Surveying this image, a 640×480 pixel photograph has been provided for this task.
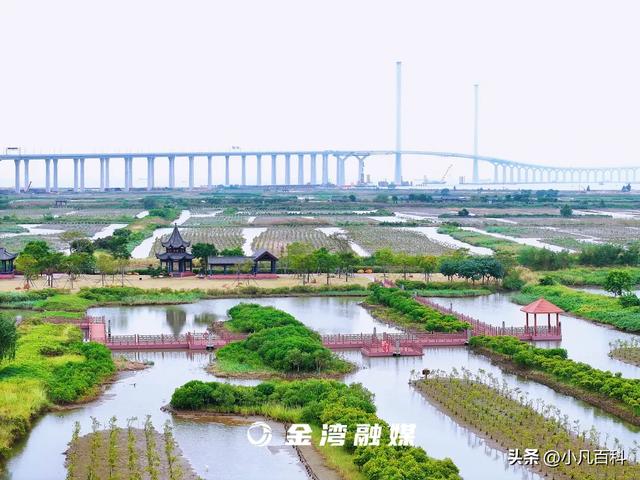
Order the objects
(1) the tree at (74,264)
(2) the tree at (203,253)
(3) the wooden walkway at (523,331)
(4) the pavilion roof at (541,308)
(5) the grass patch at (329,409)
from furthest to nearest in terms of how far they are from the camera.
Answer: (2) the tree at (203,253), (1) the tree at (74,264), (4) the pavilion roof at (541,308), (3) the wooden walkway at (523,331), (5) the grass patch at (329,409)

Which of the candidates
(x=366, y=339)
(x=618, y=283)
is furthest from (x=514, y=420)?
(x=618, y=283)

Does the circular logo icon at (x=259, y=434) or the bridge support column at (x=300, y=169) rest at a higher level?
the bridge support column at (x=300, y=169)

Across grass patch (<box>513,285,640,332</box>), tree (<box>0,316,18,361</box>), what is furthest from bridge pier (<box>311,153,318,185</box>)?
tree (<box>0,316,18,361</box>)

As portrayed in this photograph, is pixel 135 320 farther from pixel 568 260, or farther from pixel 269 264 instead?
pixel 568 260

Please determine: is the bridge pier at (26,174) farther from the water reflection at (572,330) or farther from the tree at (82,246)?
the water reflection at (572,330)

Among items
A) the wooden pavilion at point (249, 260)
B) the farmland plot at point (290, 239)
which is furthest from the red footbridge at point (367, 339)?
the farmland plot at point (290, 239)

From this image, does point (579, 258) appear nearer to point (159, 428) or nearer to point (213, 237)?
point (213, 237)
